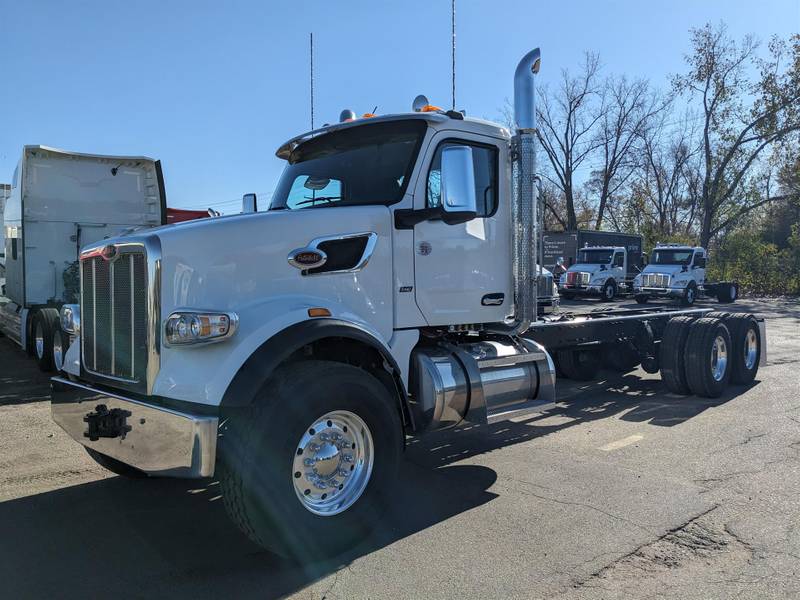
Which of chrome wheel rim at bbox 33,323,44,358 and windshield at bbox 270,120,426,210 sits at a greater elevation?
windshield at bbox 270,120,426,210

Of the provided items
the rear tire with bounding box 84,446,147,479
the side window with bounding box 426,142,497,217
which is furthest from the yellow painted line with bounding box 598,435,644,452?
the rear tire with bounding box 84,446,147,479

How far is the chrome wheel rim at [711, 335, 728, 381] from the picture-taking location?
330 inches

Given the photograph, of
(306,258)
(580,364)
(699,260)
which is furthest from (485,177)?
(699,260)

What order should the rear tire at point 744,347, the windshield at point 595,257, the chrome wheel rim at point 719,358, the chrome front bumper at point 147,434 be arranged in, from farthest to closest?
the windshield at point 595,257
the rear tire at point 744,347
the chrome wheel rim at point 719,358
the chrome front bumper at point 147,434

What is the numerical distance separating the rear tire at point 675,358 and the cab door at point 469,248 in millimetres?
3850

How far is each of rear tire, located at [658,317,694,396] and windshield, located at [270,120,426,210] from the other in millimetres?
5201

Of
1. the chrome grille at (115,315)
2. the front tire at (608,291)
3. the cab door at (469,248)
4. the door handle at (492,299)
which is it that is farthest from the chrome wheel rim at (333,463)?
the front tire at (608,291)

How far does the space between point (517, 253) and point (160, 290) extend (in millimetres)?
2986

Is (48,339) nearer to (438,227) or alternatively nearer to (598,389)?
(438,227)

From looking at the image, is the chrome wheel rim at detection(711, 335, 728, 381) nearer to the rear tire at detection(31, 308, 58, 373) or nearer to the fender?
the fender

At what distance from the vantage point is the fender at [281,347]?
341cm

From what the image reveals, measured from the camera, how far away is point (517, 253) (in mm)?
5434

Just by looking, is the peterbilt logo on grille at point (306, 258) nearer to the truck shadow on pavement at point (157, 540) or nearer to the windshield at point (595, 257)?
the truck shadow on pavement at point (157, 540)

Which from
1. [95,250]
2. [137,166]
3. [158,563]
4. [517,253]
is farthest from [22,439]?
[137,166]
